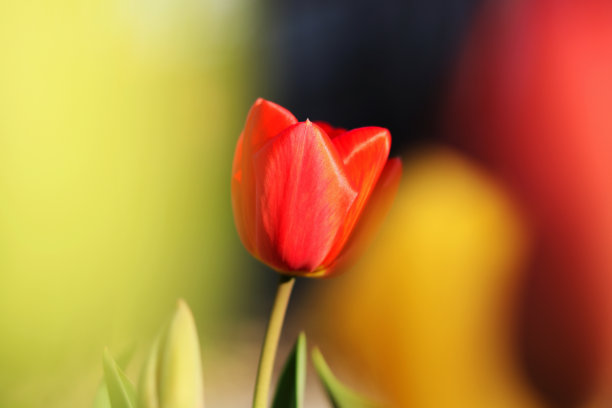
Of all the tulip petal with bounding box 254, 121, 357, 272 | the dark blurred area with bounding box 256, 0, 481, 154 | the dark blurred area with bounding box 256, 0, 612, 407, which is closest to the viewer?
the tulip petal with bounding box 254, 121, 357, 272

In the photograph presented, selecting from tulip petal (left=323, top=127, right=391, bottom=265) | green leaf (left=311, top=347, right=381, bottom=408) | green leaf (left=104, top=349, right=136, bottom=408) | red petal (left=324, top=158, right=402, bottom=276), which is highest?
tulip petal (left=323, top=127, right=391, bottom=265)

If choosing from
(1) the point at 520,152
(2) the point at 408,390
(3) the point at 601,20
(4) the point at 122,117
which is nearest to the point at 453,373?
(2) the point at 408,390

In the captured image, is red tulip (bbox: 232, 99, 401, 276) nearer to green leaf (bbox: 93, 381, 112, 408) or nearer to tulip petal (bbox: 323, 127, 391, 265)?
tulip petal (bbox: 323, 127, 391, 265)

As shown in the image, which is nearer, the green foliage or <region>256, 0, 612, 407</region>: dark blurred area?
the green foliage

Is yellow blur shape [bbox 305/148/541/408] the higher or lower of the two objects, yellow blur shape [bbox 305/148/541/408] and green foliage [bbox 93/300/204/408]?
the lower

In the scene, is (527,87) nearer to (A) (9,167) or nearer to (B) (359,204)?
(B) (359,204)

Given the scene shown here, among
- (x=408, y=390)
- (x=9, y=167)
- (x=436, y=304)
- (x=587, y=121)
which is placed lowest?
(x=408, y=390)

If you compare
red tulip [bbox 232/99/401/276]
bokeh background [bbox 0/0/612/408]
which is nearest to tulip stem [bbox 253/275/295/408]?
red tulip [bbox 232/99/401/276]

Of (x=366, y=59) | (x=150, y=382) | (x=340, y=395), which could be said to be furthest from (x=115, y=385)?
(x=366, y=59)
